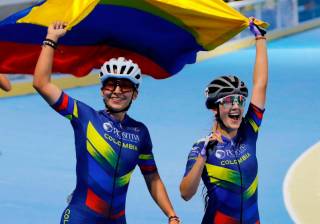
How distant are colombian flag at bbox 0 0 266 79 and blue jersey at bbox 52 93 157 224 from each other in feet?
3.51

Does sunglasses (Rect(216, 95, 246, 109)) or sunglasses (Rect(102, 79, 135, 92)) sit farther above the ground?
sunglasses (Rect(102, 79, 135, 92))

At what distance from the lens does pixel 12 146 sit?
14.7m

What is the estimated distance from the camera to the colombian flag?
791cm

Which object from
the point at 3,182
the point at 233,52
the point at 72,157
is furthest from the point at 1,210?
the point at 233,52

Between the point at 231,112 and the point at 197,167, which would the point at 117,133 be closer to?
the point at 197,167

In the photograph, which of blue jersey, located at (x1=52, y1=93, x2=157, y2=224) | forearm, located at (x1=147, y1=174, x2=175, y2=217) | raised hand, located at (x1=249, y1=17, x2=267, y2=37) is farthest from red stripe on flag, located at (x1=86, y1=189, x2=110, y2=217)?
raised hand, located at (x1=249, y1=17, x2=267, y2=37)

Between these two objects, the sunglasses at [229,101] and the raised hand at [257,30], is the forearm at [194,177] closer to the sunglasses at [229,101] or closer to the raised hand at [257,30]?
the sunglasses at [229,101]

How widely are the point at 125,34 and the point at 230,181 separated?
2.09 m

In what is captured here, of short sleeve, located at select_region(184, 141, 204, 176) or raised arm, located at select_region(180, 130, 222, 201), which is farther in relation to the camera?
short sleeve, located at select_region(184, 141, 204, 176)

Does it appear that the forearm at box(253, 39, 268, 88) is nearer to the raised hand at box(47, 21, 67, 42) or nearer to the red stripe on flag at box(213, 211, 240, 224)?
the red stripe on flag at box(213, 211, 240, 224)

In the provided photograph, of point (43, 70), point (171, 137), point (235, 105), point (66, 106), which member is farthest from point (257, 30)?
point (171, 137)

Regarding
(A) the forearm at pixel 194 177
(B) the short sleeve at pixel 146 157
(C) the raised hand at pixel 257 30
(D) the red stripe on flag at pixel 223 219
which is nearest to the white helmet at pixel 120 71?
(B) the short sleeve at pixel 146 157

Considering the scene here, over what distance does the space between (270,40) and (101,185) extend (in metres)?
23.6

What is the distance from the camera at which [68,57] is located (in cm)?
858
